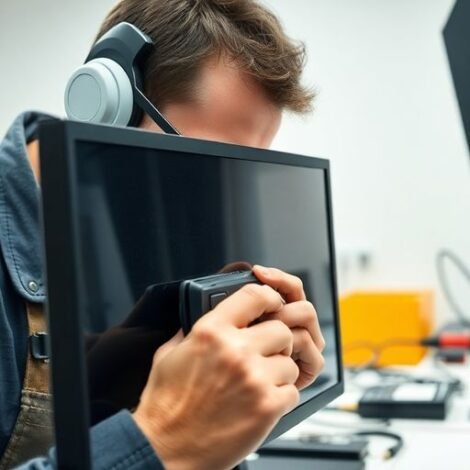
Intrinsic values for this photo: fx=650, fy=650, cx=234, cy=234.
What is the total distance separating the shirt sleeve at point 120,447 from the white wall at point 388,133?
4.13ft

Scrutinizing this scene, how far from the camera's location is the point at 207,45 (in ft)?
2.37

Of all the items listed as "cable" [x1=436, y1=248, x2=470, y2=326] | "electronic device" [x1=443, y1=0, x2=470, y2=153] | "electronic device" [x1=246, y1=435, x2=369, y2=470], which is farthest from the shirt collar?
"cable" [x1=436, y1=248, x2=470, y2=326]

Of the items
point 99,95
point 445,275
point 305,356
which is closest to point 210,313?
point 305,356

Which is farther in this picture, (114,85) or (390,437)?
(390,437)

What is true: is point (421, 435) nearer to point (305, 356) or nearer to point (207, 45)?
point (305, 356)

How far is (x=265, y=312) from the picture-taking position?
1.49 ft

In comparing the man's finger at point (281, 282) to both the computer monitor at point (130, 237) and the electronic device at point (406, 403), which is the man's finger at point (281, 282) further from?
the electronic device at point (406, 403)

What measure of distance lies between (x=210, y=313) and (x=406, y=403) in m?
0.71

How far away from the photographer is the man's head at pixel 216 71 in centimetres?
70

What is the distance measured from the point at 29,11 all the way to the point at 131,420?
1.81 metres

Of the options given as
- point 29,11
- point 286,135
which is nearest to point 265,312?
point 286,135

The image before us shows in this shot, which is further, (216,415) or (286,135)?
(286,135)

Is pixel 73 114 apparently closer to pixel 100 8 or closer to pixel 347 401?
pixel 347 401

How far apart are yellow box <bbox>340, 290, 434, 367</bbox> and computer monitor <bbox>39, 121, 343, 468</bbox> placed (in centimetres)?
83
